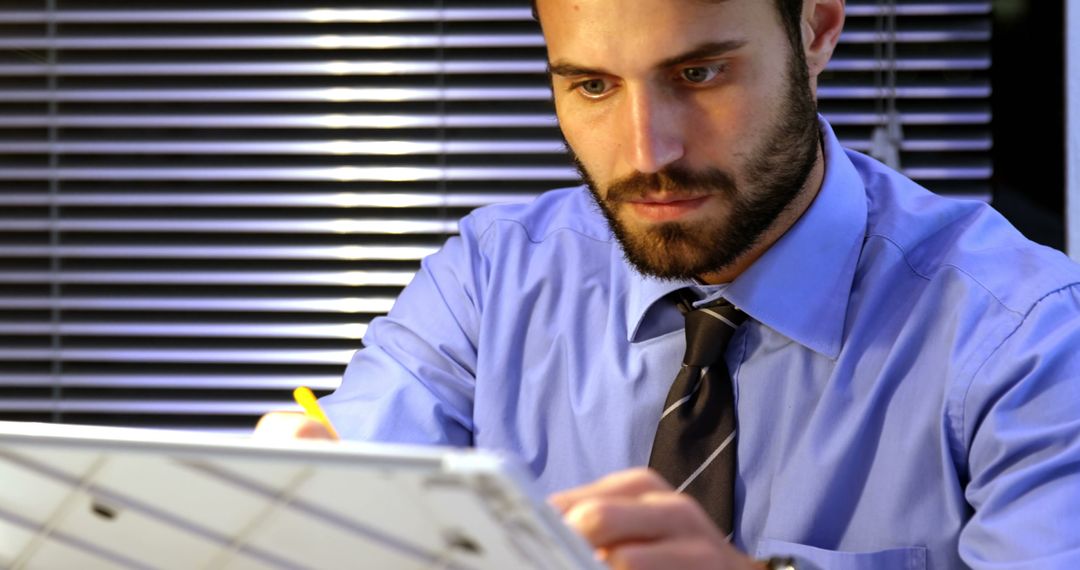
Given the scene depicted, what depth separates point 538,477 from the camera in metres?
1.52

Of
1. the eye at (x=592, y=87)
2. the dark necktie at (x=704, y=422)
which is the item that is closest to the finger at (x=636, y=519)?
the dark necktie at (x=704, y=422)

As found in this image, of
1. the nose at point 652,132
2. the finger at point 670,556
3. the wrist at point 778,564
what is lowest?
the wrist at point 778,564

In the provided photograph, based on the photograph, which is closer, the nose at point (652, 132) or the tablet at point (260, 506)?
the tablet at point (260, 506)

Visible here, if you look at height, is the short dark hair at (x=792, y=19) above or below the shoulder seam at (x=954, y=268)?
above

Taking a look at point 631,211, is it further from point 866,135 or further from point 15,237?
point 15,237

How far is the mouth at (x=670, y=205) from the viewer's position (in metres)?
1.35

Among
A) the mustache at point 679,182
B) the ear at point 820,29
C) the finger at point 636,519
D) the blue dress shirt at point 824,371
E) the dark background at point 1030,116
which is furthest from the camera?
the dark background at point 1030,116

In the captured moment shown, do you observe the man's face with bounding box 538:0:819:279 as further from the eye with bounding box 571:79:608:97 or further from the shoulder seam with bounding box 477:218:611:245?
the shoulder seam with bounding box 477:218:611:245

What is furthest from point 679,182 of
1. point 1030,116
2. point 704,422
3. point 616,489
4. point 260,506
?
point 1030,116

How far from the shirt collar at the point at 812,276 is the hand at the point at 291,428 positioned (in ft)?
1.63

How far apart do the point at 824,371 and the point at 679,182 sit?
0.84 ft

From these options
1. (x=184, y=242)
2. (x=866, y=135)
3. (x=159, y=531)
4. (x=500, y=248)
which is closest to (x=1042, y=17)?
(x=866, y=135)

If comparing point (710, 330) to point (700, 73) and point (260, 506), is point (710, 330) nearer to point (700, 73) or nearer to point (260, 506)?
point (700, 73)

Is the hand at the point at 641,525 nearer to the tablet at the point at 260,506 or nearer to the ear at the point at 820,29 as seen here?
the tablet at the point at 260,506
